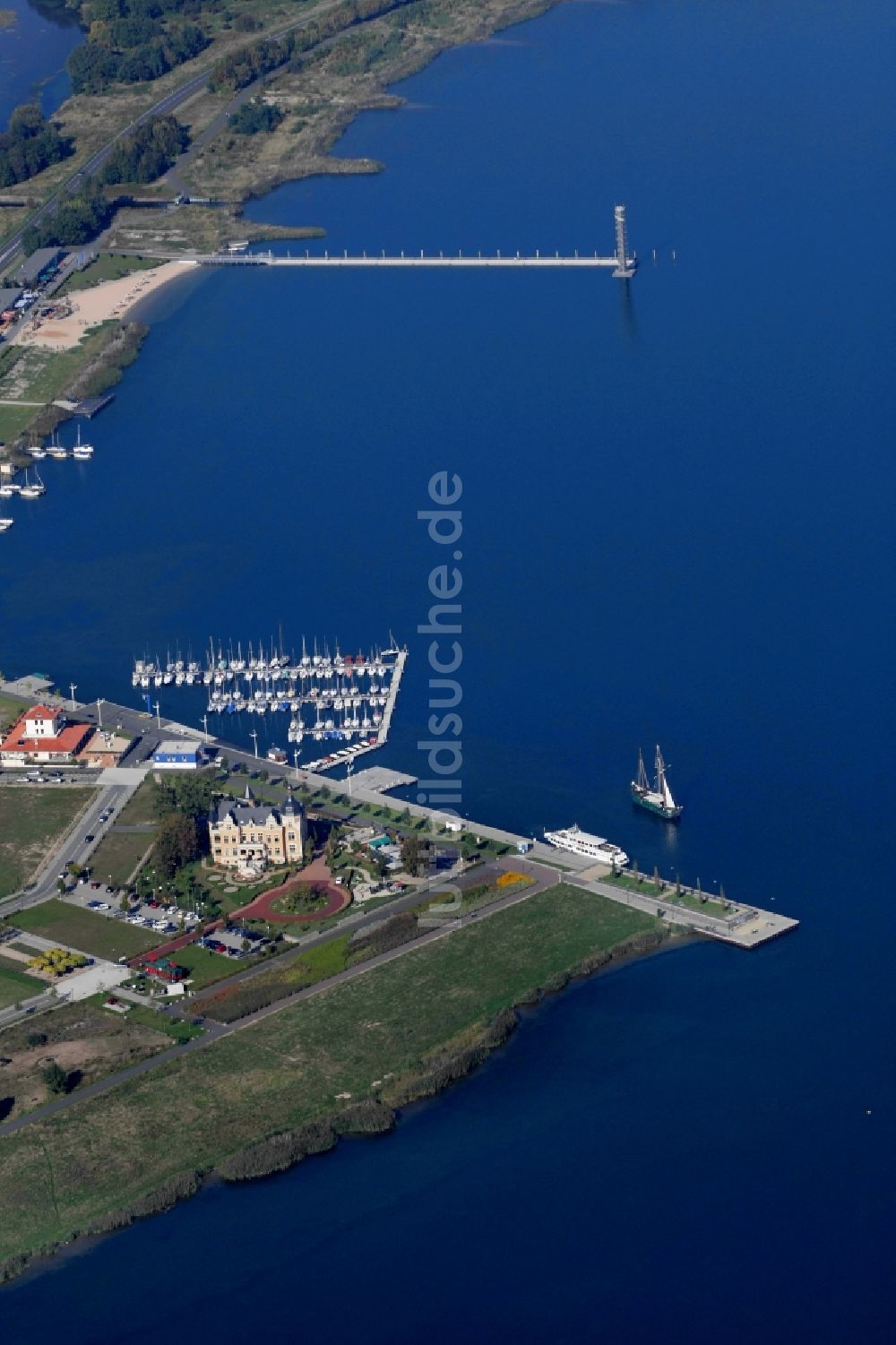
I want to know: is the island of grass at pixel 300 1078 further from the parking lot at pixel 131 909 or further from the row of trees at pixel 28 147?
the row of trees at pixel 28 147

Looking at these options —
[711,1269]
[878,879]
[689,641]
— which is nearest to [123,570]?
[689,641]

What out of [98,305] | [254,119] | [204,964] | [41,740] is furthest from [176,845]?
[254,119]

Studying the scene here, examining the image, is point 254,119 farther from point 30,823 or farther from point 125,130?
point 30,823

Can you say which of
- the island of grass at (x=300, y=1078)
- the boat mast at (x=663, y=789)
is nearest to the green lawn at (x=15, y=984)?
the island of grass at (x=300, y=1078)

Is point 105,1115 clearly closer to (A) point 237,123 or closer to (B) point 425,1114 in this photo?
(B) point 425,1114

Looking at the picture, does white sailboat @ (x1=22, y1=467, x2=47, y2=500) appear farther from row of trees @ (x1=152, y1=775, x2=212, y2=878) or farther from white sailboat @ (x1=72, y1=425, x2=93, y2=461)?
row of trees @ (x1=152, y1=775, x2=212, y2=878)

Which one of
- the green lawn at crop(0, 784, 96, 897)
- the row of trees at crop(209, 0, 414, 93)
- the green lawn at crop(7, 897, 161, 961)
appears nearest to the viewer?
the green lawn at crop(7, 897, 161, 961)

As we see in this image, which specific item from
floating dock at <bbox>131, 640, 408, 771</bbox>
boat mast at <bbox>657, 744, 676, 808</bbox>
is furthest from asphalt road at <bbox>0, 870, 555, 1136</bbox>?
floating dock at <bbox>131, 640, 408, 771</bbox>
